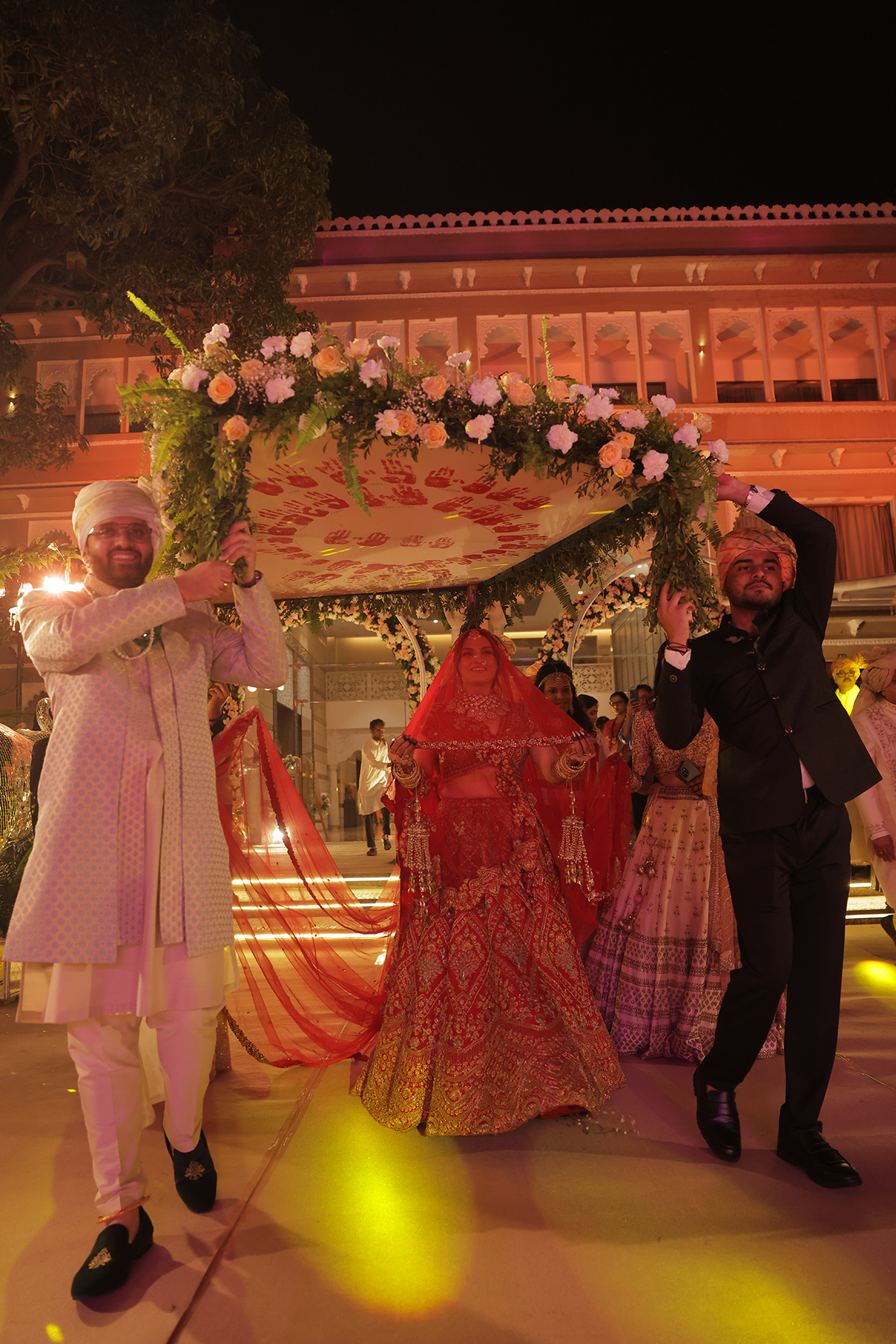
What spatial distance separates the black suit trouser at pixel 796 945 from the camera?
9.06ft

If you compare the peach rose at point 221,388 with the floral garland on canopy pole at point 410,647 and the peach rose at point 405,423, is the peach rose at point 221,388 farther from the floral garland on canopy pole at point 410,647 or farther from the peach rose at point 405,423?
the floral garland on canopy pole at point 410,647

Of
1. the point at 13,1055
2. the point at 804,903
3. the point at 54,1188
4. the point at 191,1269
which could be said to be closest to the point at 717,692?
the point at 804,903

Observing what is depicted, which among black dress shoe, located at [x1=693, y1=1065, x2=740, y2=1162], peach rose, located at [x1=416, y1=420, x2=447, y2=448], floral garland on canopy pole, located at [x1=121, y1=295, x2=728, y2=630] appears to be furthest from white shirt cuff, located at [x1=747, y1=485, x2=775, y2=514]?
black dress shoe, located at [x1=693, y1=1065, x2=740, y2=1162]

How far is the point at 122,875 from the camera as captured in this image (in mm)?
2375

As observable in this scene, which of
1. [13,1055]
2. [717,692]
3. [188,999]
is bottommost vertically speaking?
[13,1055]

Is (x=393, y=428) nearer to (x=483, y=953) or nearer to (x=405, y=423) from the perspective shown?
(x=405, y=423)

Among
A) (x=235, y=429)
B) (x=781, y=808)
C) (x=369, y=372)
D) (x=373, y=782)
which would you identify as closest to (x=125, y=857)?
(x=235, y=429)

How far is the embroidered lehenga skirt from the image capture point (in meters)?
3.16

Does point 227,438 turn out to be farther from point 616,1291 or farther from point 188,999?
point 616,1291

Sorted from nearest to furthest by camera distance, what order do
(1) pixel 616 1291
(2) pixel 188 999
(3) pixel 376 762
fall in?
(1) pixel 616 1291, (2) pixel 188 999, (3) pixel 376 762

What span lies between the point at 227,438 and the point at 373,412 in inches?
19.9

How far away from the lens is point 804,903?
2.82 meters

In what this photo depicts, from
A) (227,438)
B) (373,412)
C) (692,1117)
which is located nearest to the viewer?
(227,438)

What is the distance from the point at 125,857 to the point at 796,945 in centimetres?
204
